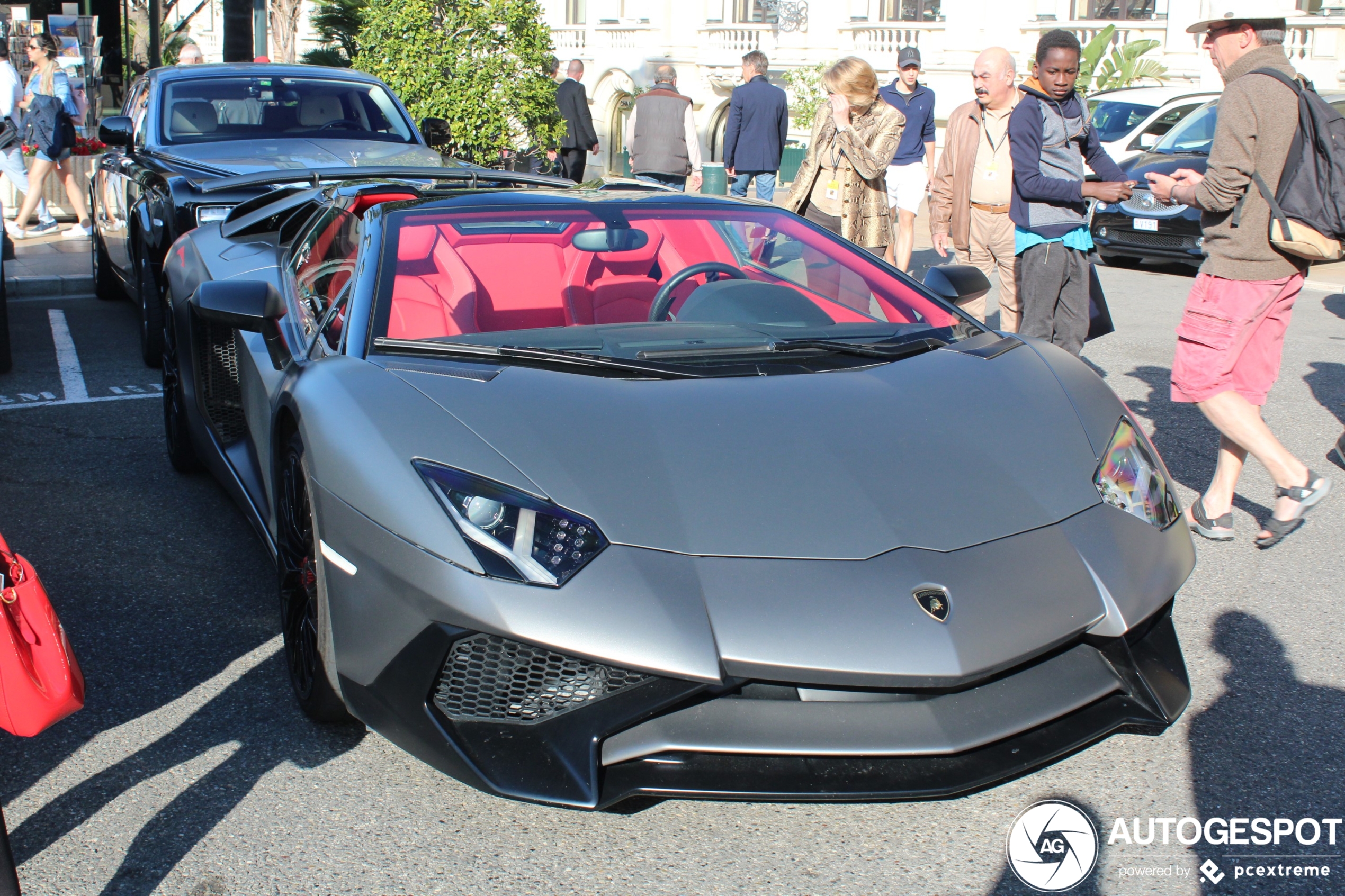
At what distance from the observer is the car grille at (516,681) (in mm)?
2262

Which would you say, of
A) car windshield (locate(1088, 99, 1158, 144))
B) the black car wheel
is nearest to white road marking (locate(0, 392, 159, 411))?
the black car wheel

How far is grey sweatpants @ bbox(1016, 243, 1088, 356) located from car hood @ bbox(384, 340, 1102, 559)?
2.41 m

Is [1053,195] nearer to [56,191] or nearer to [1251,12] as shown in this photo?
[1251,12]

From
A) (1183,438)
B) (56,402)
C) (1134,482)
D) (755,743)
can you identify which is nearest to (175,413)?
(56,402)

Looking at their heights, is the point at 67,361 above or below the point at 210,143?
below

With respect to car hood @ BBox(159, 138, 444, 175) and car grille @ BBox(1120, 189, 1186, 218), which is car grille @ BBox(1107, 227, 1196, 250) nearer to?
car grille @ BBox(1120, 189, 1186, 218)

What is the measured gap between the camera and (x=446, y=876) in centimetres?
240

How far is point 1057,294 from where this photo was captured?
5.35 metres

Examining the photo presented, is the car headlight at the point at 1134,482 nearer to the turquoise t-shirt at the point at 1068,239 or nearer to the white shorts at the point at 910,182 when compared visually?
the turquoise t-shirt at the point at 1068,239

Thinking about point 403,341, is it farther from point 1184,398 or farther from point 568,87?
point 568,87

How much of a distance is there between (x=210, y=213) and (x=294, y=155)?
1345 mm

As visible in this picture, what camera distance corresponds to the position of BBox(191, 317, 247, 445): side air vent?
398 centimetres

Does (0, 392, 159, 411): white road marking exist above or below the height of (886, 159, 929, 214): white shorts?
below

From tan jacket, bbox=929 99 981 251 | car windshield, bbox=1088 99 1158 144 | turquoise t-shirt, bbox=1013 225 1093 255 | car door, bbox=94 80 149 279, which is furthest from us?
car windshield, bbox=1088 99 1158 144
